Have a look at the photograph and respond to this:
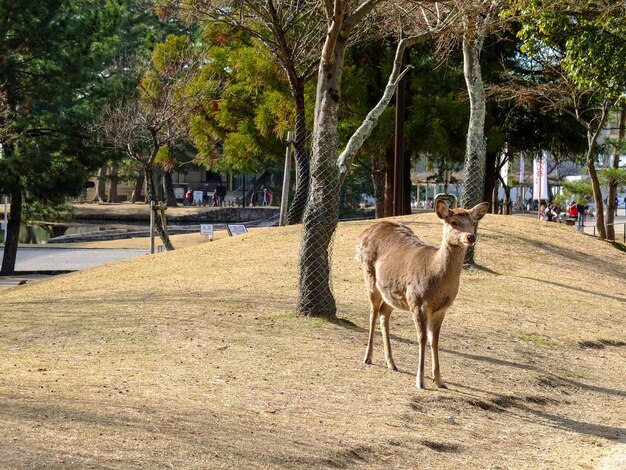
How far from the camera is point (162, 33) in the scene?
63.3m

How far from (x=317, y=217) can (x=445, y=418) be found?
170 inches

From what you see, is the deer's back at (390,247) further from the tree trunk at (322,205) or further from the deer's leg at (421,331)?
the tree trunk at (322,205)

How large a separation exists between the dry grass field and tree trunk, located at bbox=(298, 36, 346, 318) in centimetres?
37

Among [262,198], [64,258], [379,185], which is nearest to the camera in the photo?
[379,185]

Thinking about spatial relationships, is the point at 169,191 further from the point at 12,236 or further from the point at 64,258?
the point at 12,236

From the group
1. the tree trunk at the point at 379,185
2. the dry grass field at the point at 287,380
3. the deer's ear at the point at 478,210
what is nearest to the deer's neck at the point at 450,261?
the deer's ear at the point at 478,210

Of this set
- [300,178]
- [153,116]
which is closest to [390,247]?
[300,178]

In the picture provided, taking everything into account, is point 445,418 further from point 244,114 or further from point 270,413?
point 244,114

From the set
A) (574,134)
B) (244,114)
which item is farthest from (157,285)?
(574,134)

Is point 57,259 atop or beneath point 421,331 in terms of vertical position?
beneath

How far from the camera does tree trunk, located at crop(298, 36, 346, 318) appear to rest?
42.0ft

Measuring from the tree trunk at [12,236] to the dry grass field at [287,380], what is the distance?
16.2 meters

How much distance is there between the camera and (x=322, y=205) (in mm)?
12906

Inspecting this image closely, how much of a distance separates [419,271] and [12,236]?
85.2 ft
